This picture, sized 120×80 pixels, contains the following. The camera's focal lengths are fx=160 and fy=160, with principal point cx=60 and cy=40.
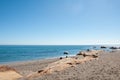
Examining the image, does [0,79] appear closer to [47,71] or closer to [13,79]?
[13,79]

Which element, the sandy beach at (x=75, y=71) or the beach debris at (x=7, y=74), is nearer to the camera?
the sandy beach at (x=75, y=71)

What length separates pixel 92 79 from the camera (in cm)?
1132

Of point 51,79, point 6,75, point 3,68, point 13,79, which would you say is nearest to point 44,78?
point 51,79

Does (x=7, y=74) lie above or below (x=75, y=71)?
below

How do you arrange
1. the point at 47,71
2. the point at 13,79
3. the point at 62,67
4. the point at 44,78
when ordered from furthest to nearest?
1. the point at 62,67
2. the point at 47,71
3. the point at 13,79
4. the point at 44,78

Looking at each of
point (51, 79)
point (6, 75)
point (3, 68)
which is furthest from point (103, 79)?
point (3, 68)

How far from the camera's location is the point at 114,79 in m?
11.0

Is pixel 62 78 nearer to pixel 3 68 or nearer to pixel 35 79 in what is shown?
pixel 35 79

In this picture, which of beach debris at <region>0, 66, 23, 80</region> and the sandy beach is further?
beach debris at <region>0, 66, 23, 80</region>

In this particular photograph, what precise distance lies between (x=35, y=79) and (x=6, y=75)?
314 cm

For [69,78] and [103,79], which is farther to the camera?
[69,78]

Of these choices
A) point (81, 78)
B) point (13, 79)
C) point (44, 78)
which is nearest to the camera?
point (81, 78)

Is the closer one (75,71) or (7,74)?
(7,74)

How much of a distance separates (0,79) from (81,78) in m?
6.46
